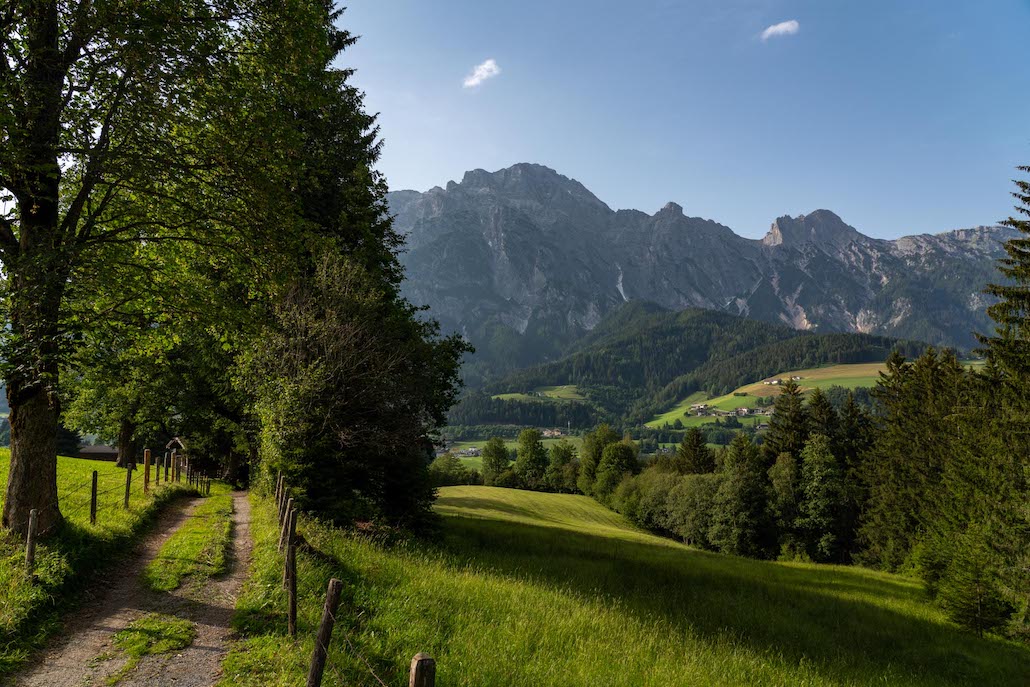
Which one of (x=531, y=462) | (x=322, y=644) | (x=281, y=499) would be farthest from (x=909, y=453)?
(x=531, y=462)

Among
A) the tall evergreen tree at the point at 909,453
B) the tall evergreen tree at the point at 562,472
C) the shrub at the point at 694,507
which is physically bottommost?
the tall evergreen tree at the point at 562,472

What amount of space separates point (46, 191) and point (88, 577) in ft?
30.1

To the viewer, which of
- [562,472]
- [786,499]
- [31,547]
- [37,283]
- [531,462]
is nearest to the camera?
A: [37,283]

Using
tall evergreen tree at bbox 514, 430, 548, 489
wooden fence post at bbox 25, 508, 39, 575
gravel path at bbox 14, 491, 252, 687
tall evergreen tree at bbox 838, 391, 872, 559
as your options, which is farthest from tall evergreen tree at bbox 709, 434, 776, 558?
wooden fence post at bbox 25, 508, 39, 575

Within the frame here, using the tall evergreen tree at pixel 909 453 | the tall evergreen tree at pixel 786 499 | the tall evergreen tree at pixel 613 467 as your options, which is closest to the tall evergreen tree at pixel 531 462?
the tall evergreen tree at pixel 613 467

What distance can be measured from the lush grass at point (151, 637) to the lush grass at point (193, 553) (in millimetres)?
2149

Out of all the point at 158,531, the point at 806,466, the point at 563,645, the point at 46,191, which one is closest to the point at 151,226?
the point at 46,191

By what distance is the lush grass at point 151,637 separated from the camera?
8.92 metres

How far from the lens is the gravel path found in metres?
8.13

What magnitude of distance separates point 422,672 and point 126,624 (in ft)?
28.4

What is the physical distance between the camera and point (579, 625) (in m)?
12.0

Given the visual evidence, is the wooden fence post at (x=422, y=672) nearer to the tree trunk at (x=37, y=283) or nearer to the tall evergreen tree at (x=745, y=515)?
the tree trunk at (x=37, y=283)

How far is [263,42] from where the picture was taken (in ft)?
46.9

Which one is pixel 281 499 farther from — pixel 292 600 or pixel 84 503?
pixel 292 600
